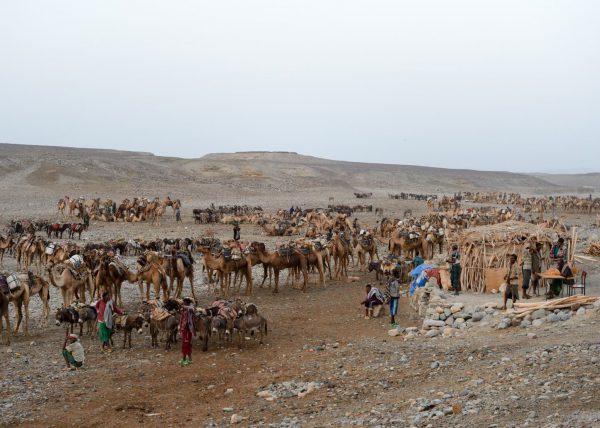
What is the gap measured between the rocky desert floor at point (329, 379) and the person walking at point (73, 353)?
A: 0.84 ft

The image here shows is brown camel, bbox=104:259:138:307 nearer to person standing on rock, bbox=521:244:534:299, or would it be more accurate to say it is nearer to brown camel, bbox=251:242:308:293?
brown camel, bbox=251:242:308:293

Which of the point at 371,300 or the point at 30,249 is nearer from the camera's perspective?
the point at 371,300

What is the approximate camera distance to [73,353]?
475 inches

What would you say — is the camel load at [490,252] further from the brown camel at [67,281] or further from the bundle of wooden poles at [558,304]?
the brown camel at [67,281]

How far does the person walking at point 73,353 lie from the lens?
12023 millimetres

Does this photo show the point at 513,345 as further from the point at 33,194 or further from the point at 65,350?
the point at 33,194

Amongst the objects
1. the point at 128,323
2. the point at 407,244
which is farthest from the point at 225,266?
the point at 407,244

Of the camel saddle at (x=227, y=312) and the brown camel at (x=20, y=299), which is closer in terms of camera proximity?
the camel saddle at (x=227, y=312)

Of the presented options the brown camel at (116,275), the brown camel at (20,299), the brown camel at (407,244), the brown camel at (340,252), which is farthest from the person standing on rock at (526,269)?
the brown camel at (20,299)

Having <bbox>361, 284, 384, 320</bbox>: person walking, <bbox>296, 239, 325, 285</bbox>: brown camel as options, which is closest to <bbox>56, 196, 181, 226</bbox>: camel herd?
<bbox>296, 239, 325, 285</bbox>: brown camel

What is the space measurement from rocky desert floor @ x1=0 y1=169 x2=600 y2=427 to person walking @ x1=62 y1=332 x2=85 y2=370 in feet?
0.84

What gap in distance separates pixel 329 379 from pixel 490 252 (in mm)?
7684

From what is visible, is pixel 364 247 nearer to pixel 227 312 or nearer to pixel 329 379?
pixel 227 312

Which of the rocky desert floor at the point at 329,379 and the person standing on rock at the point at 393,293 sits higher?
the person standing on rock at the point at 393,293
